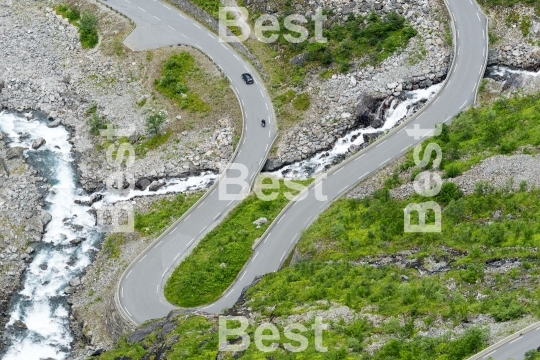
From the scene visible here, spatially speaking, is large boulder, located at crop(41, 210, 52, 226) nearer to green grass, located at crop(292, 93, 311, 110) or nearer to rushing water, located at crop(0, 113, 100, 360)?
rushing water, located at crop(0, 113, 100, 360)

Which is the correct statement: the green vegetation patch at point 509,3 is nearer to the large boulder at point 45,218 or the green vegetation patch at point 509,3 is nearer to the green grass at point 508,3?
the green grass at point 508,3

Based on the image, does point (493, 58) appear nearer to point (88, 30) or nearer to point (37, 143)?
point (88, 30)

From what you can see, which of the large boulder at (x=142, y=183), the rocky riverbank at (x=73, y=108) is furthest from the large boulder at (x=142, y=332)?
the large boulder at (x=142, y=183)

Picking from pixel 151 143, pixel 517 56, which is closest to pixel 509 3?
pixel 517 56

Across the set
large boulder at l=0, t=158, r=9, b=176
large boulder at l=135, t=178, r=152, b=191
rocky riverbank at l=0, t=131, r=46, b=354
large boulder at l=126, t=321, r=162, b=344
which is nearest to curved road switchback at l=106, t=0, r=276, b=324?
large boulder at l=126, t=321, r=162, b=344

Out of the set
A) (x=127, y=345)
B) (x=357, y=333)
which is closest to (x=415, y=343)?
(x=357, y=333)

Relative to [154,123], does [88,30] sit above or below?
above
